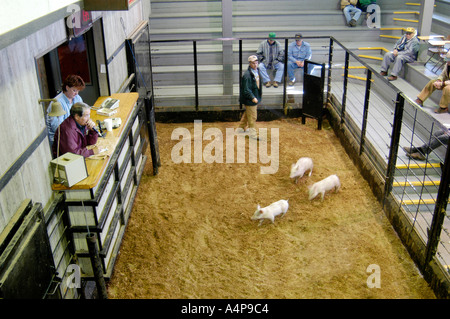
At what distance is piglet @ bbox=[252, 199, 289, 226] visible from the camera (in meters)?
7.29

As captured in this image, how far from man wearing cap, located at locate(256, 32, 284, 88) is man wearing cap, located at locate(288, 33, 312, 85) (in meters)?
0.25

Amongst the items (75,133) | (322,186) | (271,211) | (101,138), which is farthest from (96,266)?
(322,186)

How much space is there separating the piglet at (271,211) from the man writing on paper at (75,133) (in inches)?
99.7

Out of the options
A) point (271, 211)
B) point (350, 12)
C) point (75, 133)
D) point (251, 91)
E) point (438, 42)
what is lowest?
point (271, 211)

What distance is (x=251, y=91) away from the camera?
10.3m

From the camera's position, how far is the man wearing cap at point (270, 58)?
12309 mm

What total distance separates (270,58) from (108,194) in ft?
23.8

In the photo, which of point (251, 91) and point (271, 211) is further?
point (251, 91)

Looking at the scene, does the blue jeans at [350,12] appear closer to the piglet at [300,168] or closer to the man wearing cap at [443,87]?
the man wearing cap at [443,87]

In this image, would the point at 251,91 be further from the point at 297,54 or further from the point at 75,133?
the point at 75,133

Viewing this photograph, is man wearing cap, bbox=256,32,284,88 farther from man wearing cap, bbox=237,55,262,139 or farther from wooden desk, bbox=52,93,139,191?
wooden desk, bbox=52,93,139,191

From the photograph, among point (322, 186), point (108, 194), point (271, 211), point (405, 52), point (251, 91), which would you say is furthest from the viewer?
point (405, 52)

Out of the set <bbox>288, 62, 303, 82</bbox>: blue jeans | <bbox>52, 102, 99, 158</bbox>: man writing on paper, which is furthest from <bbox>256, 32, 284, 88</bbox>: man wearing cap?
<bbox>52, 102, 99, 158</bbox>: man writing on paper

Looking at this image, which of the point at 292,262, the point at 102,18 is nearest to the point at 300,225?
the point at 292,262
